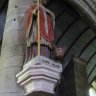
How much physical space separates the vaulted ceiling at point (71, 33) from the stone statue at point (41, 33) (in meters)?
3.68

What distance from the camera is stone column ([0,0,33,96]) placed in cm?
501

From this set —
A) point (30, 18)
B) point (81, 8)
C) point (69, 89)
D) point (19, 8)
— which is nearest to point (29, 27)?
point (30, 18)

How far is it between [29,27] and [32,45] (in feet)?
1.44

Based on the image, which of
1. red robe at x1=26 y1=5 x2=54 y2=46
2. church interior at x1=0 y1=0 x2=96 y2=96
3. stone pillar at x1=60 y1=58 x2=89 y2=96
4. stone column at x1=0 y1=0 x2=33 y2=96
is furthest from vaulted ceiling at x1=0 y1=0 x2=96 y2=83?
red robe at x1=26 y1=5 x2=54 y2=46

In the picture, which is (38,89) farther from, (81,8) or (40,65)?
(81,8)

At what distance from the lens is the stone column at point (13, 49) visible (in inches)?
197

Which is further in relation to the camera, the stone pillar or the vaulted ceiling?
the stone pillar

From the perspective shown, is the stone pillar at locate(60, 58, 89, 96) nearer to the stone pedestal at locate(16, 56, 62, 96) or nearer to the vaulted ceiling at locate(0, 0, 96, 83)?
the vaulted ceiling at locate(0, 0, 96, 83)

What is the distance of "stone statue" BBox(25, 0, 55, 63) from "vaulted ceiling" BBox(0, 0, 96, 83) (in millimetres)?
3684

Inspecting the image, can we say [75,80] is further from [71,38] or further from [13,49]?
[13,49]

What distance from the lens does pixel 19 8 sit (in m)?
6.10

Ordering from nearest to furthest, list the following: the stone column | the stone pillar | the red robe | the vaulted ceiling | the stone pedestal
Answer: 1. the stone pedestal
2. the stone column
3. the red robe
4. the vaulted ceiling
5. the stone pillar

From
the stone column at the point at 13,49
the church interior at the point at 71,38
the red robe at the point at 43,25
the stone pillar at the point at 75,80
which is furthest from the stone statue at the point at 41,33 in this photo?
the stone pillar at the point at 75,80

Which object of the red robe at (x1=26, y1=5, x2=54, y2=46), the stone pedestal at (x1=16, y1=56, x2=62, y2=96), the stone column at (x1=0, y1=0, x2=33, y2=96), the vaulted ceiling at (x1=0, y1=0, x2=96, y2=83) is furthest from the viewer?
the vaulted ceiling at (x1=0, y1=0, x2=96, y2=83)
